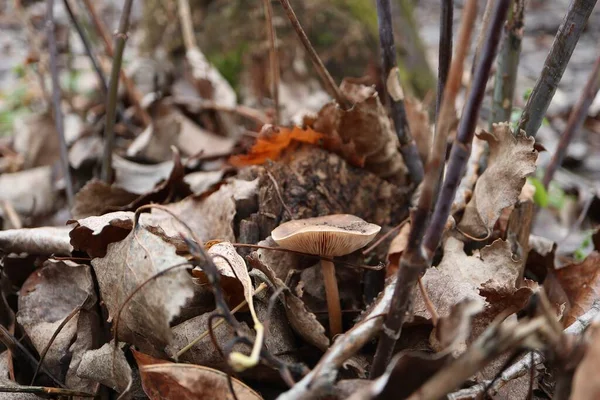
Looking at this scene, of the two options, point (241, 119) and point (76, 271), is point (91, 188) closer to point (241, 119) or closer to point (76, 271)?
point (76, 271)

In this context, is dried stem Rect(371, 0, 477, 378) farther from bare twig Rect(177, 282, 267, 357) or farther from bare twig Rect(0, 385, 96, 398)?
bare twig Rect(0, 385, 96, 398)

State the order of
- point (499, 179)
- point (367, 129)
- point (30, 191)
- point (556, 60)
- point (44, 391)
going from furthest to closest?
point (30, 191), point (367, 129), point (499, 179), point (556, 60), point (44, 391)

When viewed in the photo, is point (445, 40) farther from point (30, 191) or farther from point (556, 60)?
point (30, 191)

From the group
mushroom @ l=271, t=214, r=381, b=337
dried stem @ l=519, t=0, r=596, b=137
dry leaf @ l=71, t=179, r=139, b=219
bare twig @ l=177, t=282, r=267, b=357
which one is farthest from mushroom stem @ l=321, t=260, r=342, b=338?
dry leaf @ l=71, t=179, r=139, b=219

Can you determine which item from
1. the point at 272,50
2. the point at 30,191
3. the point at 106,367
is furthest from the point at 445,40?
the point at 30,191

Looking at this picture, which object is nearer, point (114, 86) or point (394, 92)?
point (394, 92)

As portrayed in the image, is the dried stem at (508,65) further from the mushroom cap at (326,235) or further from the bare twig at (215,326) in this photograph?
the bare twig at (215,326)
